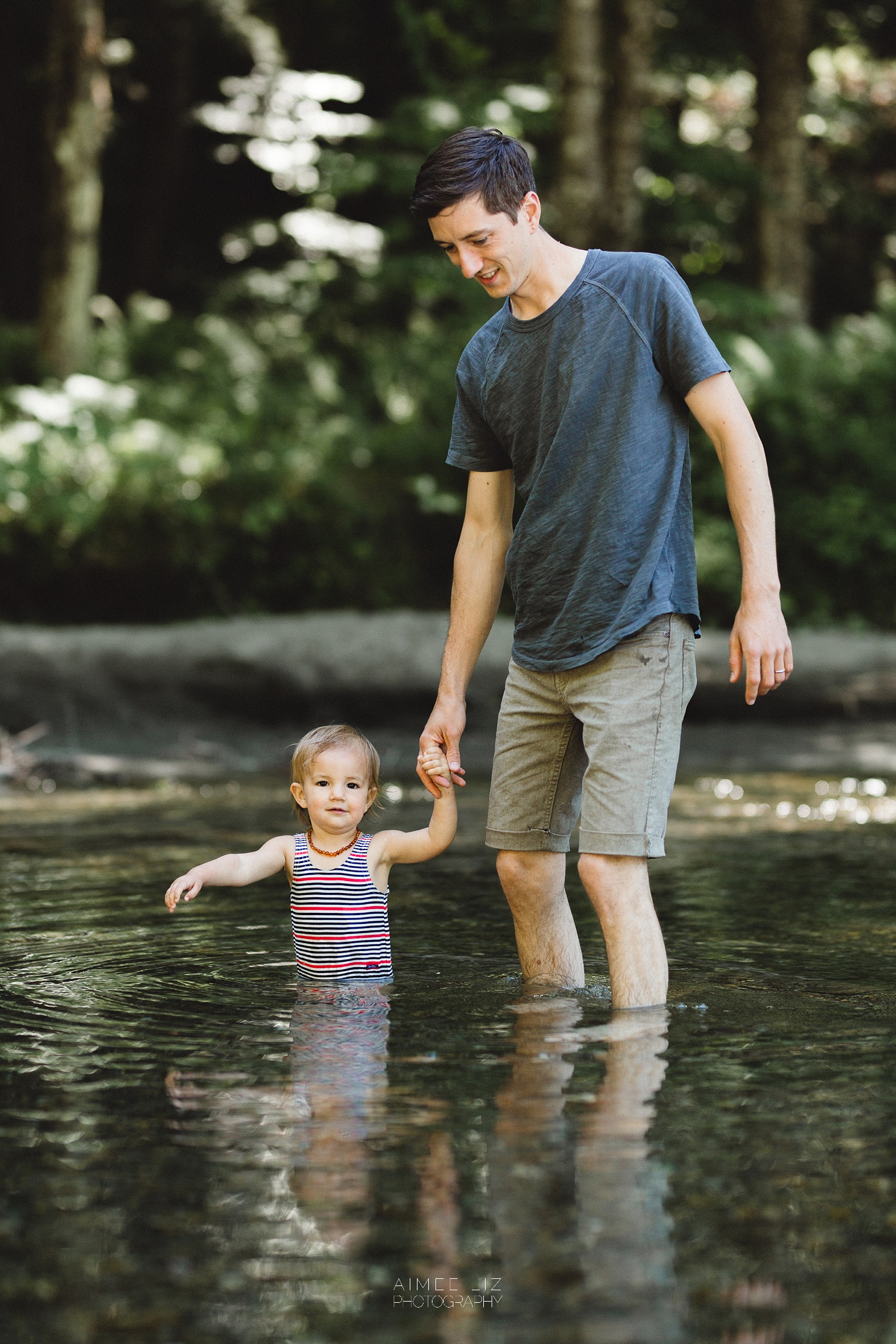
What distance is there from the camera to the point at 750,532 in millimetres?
3820

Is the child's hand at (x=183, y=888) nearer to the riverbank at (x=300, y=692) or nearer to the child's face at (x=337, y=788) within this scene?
the child's face at (x=337, y=788)

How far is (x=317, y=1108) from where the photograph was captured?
128 inches

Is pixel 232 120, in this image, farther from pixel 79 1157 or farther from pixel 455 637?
pixel 79 1157

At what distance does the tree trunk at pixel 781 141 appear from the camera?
16.6m

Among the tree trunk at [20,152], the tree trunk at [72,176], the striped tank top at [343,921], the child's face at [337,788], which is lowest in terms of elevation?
the striped tank top at [343,921]

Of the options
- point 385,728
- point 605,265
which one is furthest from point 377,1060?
point 385,728

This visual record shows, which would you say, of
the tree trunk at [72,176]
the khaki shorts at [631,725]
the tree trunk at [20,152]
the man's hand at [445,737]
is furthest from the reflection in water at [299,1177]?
the tree trunk at [20,152]

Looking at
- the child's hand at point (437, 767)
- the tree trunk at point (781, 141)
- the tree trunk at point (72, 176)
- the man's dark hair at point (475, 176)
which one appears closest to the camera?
the man's dark hair at point (475, 176)

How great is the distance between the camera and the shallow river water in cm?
232

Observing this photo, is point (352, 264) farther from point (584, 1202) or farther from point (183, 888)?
point (584, 1202)

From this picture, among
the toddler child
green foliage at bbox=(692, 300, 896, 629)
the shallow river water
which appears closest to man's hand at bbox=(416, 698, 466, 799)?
the toddler child

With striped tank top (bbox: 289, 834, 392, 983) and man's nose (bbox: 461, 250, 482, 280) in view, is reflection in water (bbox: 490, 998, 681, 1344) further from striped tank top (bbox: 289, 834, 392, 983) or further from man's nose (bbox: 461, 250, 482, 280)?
man's nose (bbox: 461, 250, 482, 280)

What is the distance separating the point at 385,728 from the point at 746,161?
8613mm

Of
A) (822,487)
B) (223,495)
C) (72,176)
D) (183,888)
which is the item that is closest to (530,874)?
(183,888)
